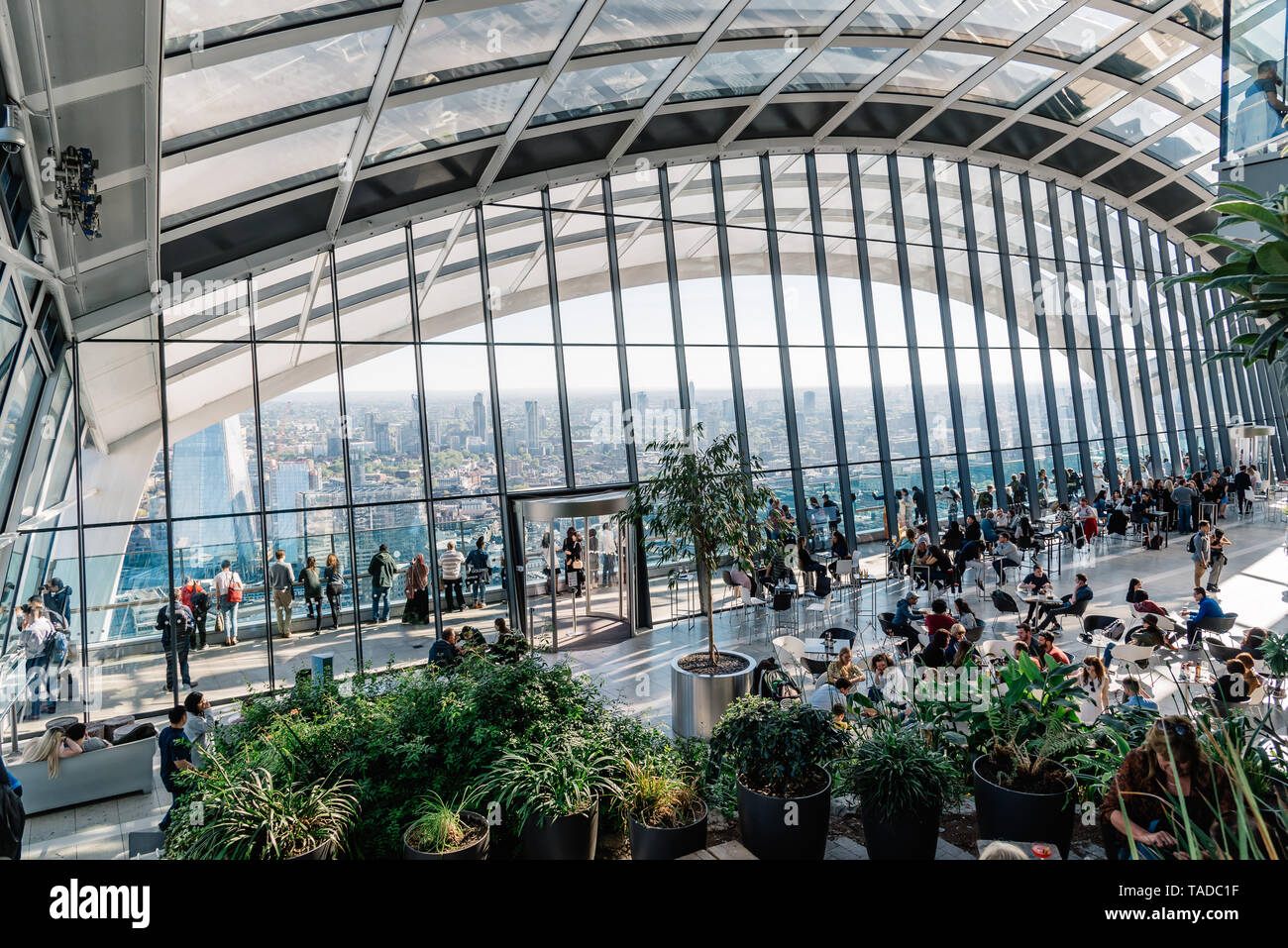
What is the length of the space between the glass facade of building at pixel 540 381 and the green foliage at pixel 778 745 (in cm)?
528

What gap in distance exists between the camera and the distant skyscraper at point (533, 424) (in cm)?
1269

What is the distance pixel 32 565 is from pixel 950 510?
16140 millimetres

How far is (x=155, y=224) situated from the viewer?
7.80m

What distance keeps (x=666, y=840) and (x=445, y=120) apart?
32.7 feet

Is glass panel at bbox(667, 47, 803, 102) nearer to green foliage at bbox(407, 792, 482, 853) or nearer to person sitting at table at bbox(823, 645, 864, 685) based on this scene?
person sitting at table at bbox(823, 645, 864, 685)

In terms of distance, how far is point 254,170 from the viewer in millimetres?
9781

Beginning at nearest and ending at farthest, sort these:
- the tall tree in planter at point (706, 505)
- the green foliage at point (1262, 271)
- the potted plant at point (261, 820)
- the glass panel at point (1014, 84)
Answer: the green foliage at point (1262, 271) → the potted plant at point (261, 820) → the tall tree in planter at point (706, 505) → the glass panel at point (1014, 84)

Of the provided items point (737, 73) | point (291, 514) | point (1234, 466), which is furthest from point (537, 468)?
point (1234, 466)

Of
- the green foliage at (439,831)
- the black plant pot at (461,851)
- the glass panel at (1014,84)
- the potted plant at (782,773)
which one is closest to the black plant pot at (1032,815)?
the potted plant at (782,773)

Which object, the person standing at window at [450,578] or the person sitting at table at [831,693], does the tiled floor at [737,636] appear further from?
the person sitting at table at [831,693]

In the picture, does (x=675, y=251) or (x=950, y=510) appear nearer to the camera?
(x=675, y=251)

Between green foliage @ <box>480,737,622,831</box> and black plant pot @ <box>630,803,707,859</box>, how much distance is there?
30 cm

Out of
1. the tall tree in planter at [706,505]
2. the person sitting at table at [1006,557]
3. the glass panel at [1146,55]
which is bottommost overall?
the person sitting at table at [1006,557]
